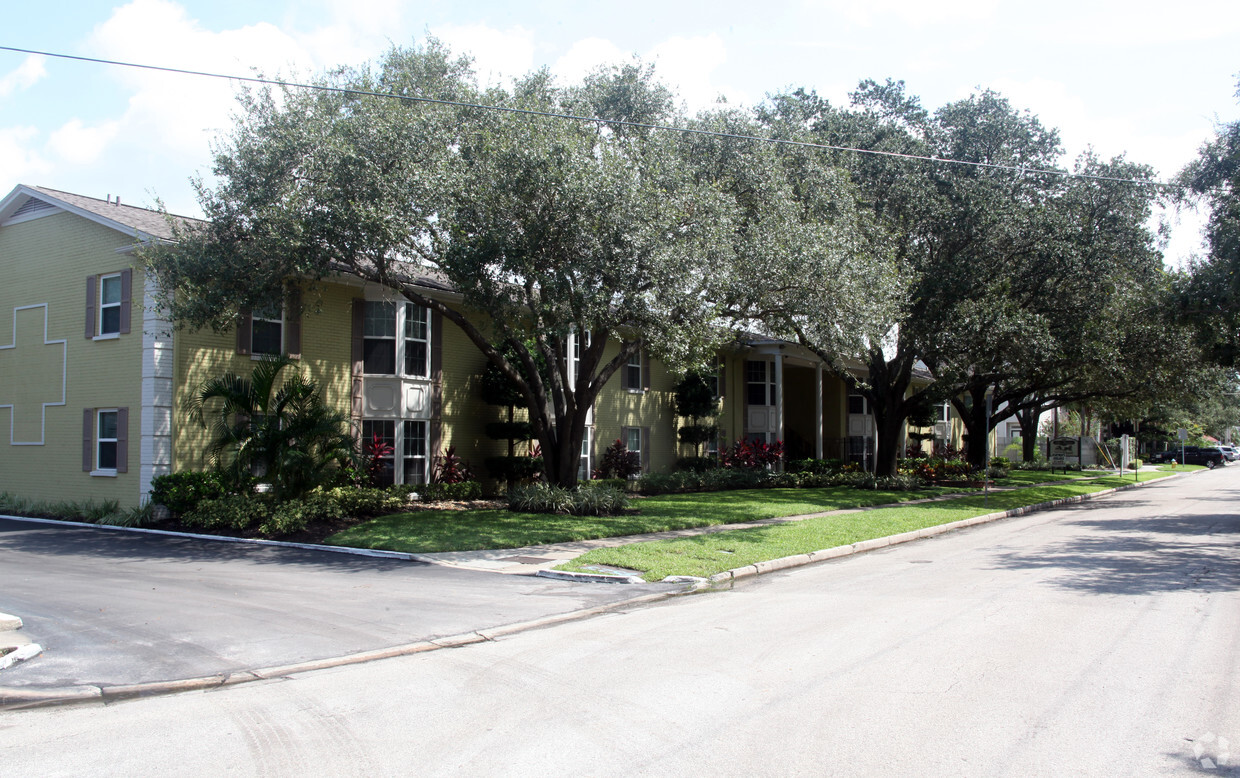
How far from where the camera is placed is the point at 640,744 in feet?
17.2

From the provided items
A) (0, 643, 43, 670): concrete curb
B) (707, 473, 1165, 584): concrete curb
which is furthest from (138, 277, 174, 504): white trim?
(707, 473, 1165, 584): concrete curb

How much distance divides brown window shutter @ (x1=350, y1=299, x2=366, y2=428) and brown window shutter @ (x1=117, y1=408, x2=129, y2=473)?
4.72 meters

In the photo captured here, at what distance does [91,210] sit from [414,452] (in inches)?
352

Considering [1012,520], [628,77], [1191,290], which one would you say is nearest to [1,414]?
[628,77]

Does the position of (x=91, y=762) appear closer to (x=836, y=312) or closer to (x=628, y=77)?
(x=836, y=312)

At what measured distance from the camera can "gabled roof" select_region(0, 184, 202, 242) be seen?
59.9ft

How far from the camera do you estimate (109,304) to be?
18.8m

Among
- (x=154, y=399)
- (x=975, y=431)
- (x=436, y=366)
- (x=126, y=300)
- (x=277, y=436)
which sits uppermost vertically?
(x=126, y=300)

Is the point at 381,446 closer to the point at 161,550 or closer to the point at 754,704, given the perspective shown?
the point at 161,550

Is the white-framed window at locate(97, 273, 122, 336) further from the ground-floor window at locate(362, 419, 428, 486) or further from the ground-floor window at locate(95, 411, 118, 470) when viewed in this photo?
the ground-floor window at locate(362, 419, 428, 486)

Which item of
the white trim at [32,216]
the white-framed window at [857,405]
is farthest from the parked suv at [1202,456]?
the white trim at [32,216]

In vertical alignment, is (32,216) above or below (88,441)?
above

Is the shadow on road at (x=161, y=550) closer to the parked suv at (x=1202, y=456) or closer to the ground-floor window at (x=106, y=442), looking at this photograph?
the ground-floor window at (x=106, y=442)

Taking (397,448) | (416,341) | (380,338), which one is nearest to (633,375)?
(416,341)
